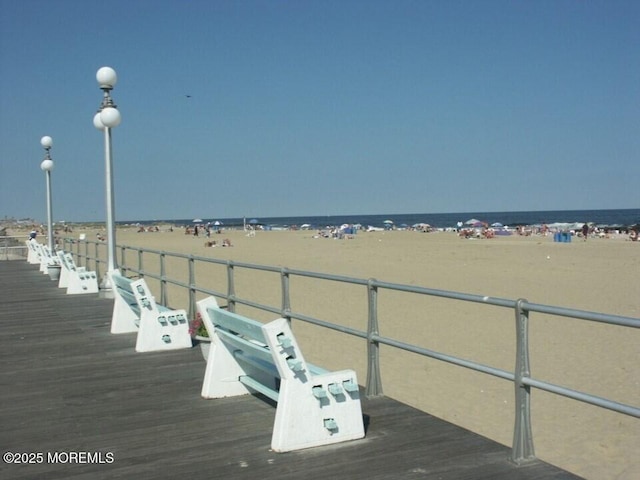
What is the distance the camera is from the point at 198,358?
24.6 ft

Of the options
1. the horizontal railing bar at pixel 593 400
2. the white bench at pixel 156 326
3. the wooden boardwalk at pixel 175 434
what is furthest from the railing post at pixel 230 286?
the horizontal railing bar at pixel 593 400

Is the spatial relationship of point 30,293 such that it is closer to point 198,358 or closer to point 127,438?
point 198,358

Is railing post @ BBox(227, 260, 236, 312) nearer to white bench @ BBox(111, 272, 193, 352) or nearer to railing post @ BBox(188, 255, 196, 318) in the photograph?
white bench @ BBox(111, 272, 193, 352)

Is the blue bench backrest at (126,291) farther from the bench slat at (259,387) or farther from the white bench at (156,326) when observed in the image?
the bench slat at (259,387)

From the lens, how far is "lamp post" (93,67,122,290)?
467 inches

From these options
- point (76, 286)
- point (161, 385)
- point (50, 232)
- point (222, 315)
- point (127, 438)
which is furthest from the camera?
point (50, 232)

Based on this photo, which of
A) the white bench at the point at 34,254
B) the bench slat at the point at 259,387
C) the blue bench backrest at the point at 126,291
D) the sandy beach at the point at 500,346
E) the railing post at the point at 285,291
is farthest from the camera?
the white bench at the point at 34,254

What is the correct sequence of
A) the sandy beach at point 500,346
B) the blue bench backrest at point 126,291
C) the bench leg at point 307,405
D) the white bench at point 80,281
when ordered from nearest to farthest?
1. the bench leg at point 307,405
2. the sandy beach at point 500,346
3. the blue bench backrest at point 126,291
4. the white bench at point 80,281

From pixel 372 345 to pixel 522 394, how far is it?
1550mm

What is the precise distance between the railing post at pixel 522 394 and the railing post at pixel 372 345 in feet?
4.26

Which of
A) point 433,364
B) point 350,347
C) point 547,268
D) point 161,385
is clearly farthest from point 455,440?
point 547,268

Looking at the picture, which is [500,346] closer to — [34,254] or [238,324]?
[238,324]

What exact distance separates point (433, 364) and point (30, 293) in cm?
881

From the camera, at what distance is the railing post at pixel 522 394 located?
4086 mm
